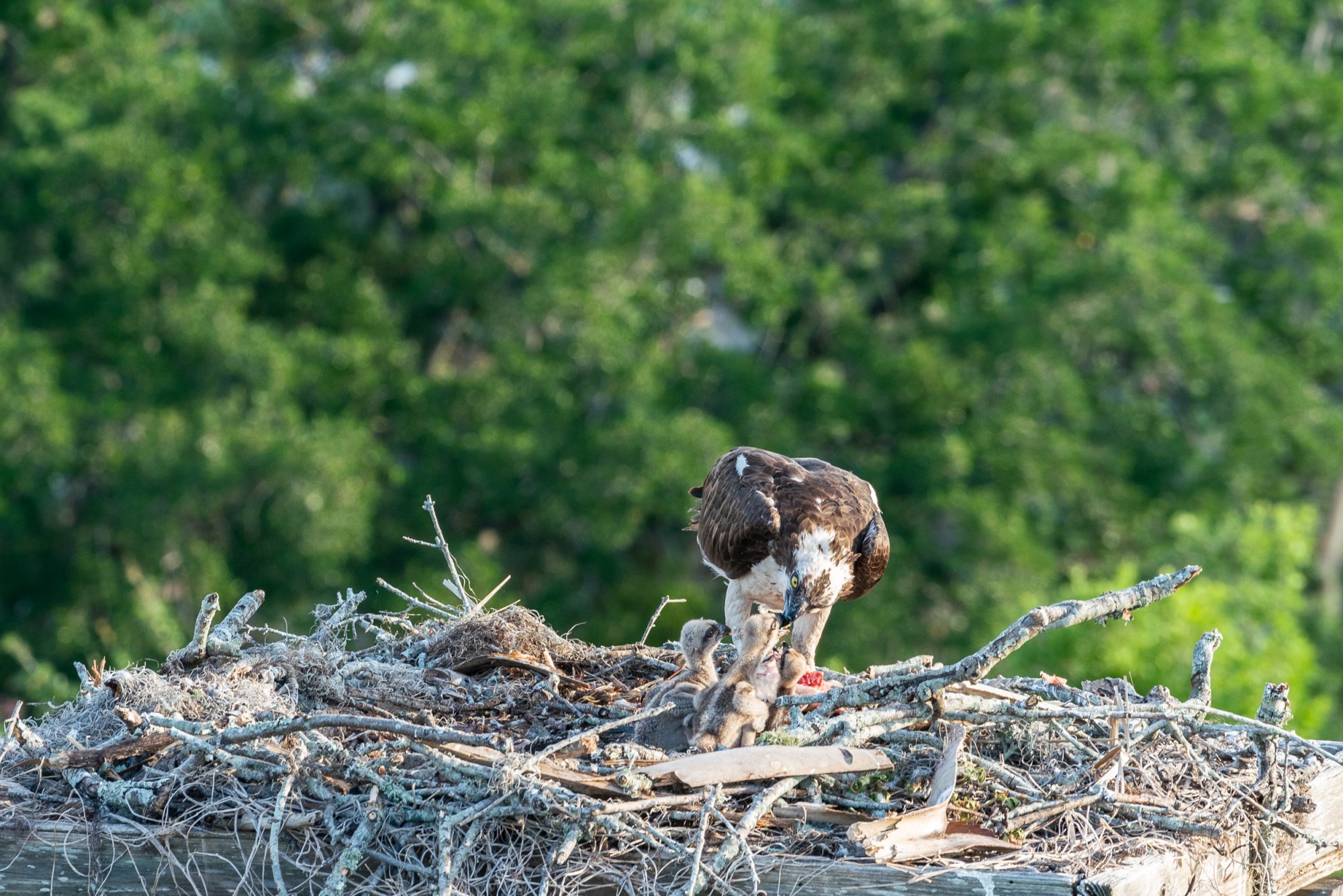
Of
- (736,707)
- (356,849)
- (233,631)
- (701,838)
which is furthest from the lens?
(233,631)

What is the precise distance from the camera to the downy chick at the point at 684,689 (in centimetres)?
432

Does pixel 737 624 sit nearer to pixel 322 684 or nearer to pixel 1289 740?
pixel 322 684

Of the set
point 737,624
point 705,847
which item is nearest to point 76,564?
point 737,624

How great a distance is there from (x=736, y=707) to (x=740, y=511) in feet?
3.74

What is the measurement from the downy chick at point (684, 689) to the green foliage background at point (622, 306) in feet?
31.3

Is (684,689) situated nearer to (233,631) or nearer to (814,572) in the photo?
(814,572)

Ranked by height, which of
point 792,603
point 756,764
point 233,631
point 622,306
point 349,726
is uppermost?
point 349,726

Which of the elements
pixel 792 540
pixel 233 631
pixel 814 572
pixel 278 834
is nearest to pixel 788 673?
pixel 814 572

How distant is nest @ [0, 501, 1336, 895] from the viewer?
3.63 m

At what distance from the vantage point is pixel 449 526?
52.7ft

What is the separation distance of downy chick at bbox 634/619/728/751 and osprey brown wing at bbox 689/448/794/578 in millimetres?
380

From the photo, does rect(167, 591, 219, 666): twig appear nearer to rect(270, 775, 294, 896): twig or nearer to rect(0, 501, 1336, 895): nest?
rect(0, 501, 1336, 895): nest

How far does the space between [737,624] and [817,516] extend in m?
0.48

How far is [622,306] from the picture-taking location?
15891 millimetres
